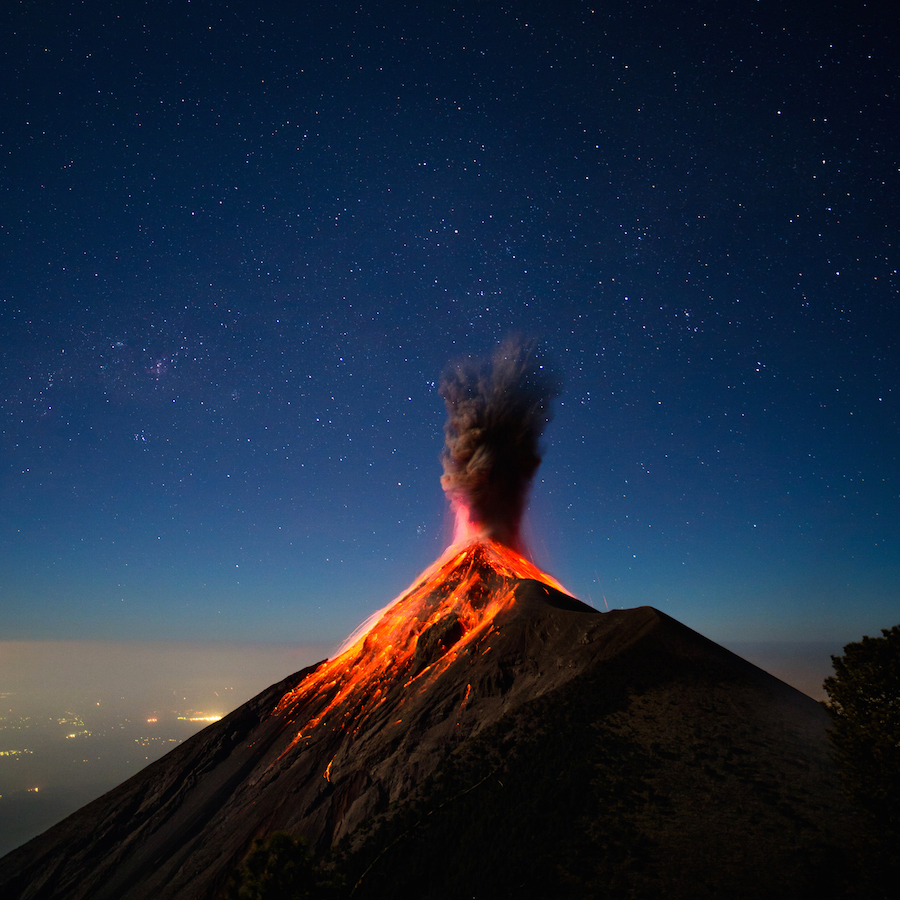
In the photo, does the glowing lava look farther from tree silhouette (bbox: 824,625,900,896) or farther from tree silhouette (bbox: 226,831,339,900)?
tree silhouette (bbox: 824,625,900,896)

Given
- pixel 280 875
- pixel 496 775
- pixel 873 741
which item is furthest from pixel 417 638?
→ pixel 873 741

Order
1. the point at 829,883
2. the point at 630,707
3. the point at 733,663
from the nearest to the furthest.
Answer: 1. the point at 829,883
2. the point at 630,707
3. the point at 733,663

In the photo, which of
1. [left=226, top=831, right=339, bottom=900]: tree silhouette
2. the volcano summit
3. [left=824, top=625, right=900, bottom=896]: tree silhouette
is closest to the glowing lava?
the volcano summit

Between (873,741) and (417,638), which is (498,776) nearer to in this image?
(873,741)

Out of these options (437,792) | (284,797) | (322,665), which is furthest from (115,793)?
(437,792)

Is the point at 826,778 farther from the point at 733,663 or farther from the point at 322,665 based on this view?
the point at 322,665
